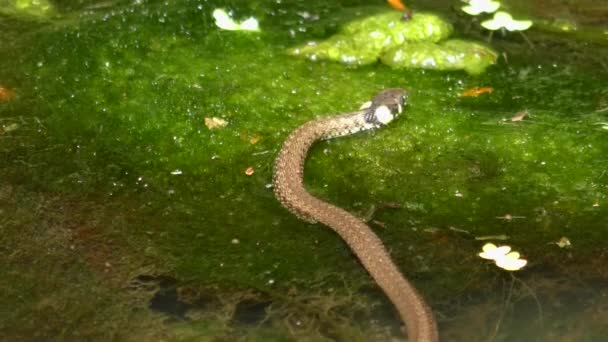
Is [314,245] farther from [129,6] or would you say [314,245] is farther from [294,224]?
[129,6]

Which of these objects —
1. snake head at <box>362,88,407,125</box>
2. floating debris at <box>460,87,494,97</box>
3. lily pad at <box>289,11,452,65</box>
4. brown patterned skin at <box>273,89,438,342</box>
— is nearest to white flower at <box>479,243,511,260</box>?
brown patterned skin at <box>273,89,438,342</box>

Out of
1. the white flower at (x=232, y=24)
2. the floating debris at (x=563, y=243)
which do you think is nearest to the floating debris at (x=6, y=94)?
the white flower at (x=232, y=24)

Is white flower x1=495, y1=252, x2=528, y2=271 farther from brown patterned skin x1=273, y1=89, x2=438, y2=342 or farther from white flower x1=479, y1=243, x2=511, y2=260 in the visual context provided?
brown patterned skin x1=273, y1=89, x2=438, y2=342

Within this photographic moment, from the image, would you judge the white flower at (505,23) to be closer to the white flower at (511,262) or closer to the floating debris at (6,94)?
the white flower at (511,262)

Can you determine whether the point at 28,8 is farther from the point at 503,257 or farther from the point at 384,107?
the point at 503,257

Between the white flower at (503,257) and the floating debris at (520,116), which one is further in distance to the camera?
the floating debris at (520,116)

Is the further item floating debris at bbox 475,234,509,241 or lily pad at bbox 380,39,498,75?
lily pad at bbox 380,39,498,75
